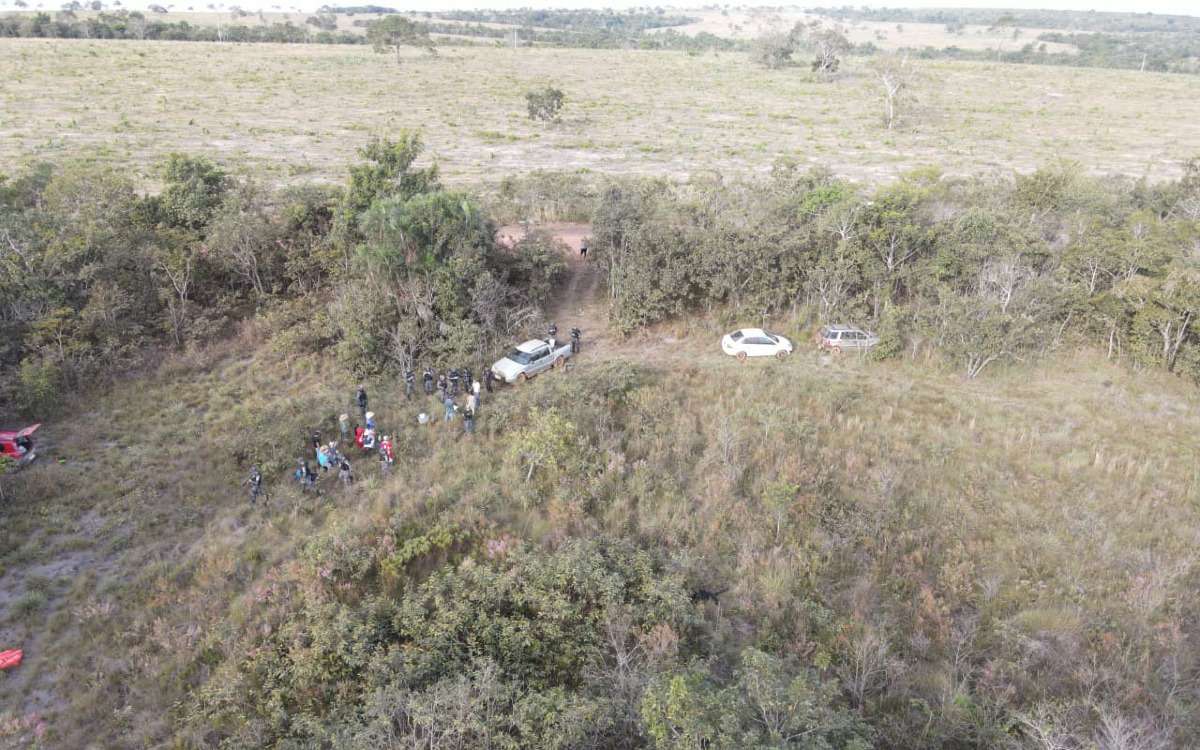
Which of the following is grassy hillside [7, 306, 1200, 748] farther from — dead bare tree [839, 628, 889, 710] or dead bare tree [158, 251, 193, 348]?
dead bare tree [158, 251, 193, 348]

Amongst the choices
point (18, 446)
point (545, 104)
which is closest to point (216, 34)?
point (545, 104)

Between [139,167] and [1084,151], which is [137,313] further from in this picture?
[1084,151]

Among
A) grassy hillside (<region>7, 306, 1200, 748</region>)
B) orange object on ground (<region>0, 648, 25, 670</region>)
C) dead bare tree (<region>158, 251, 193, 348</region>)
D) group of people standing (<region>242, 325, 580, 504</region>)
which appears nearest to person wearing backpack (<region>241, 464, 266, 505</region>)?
group of people standing (<region>242, 325, 580, 504</region>)

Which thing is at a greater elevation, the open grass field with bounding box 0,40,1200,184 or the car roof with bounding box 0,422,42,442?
the open grass field with bounding box 0,40,1200,184

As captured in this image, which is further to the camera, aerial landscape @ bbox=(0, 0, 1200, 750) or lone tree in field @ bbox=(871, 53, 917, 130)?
lone tree in field @ bbox=(871, 53, 917, 130)

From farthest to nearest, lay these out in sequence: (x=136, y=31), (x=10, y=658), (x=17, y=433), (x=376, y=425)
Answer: (x=136, y=31) < (x=376, y=425) < (x=17, y=433) < (x=10, y=658)

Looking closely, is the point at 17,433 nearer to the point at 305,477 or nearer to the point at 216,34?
the point at 305,477
